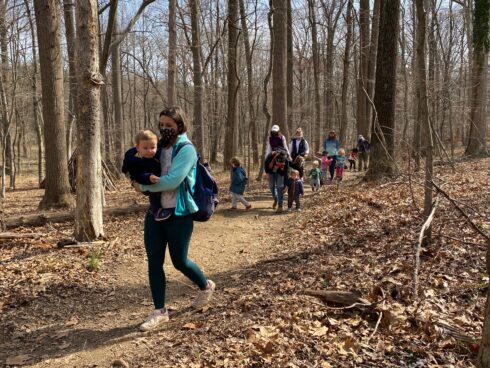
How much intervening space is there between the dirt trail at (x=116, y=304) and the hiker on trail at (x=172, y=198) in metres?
0.46

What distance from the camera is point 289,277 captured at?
16.0 ft

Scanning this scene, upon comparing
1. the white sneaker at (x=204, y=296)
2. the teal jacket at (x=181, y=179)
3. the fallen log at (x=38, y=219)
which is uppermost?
the teal jacket at (x=181, y=179)

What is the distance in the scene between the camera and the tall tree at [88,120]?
248 inches

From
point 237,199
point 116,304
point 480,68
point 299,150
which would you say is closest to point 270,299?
point 116,304

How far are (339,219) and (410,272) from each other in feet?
10.2

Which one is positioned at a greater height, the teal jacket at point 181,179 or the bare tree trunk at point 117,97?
the bare tree trunk at point 117,97

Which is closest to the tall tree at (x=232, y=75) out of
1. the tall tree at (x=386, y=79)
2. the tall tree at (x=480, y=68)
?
the tall tree at (x=386, y=79)

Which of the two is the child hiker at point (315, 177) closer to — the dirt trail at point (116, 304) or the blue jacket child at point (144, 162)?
the dirt trail at point (116, 304)

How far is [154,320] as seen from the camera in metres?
3.92

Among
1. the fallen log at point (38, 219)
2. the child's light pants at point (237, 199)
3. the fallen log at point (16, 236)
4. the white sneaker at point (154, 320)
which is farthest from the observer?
the child's light pants at point (237, 199)

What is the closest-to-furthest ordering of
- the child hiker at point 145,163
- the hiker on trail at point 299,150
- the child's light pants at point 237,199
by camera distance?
the child hiker at point 145,163
the hiker on trail at point 299,150
the child's light pants at point 237,199

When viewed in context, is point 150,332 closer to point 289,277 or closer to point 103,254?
point 289,277

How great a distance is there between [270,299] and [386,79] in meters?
7.67

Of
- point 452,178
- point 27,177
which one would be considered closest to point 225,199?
point 452,178
